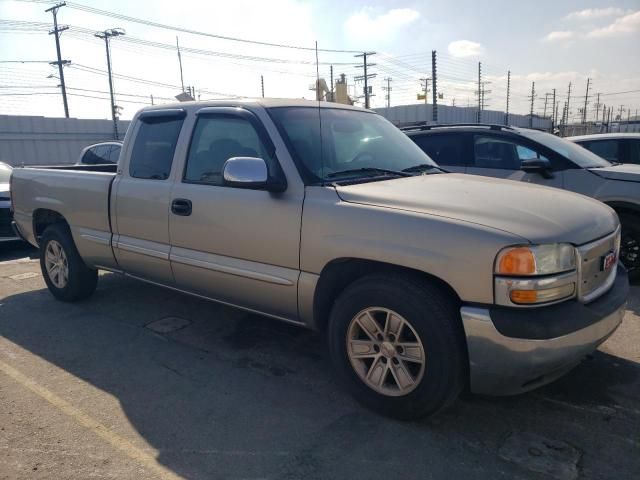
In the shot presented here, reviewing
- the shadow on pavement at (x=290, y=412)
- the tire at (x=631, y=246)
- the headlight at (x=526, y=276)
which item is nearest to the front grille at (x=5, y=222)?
the shadow on pavement at (x=290, y=412)

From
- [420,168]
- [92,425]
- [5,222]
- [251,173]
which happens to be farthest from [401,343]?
[5,222]

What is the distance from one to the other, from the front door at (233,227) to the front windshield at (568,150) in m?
4.01

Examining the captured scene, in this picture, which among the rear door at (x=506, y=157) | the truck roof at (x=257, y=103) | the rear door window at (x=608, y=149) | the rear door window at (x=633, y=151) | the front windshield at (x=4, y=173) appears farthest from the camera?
the front windshield at (x=4, y=173)

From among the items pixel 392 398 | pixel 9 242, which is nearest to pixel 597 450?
pixel 392 398

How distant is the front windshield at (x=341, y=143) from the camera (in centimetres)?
346

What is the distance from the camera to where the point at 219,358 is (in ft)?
12.8

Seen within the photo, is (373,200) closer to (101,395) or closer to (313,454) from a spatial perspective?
(313,454)

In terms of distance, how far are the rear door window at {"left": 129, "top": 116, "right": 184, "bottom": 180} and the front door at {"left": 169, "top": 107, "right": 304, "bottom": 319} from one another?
257mm

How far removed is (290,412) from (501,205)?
5.80 ft

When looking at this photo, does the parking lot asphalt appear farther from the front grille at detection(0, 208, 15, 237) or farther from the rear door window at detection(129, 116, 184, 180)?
the front grille at detection(0, 208, 15, 237)

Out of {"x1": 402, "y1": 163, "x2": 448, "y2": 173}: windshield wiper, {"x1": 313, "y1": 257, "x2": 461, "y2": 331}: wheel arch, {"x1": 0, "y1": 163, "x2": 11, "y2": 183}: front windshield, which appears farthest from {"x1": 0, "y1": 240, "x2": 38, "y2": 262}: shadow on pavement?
{"x1": 402, "y1": 163, "x2": 448, "y2": 173}: windshield wiper

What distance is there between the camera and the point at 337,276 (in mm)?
3172

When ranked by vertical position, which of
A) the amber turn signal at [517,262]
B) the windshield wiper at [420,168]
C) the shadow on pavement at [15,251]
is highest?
the windshield wiper at [420,168]

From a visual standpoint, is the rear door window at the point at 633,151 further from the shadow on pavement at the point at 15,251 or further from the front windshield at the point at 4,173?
the front windshield at the point at 4,173
